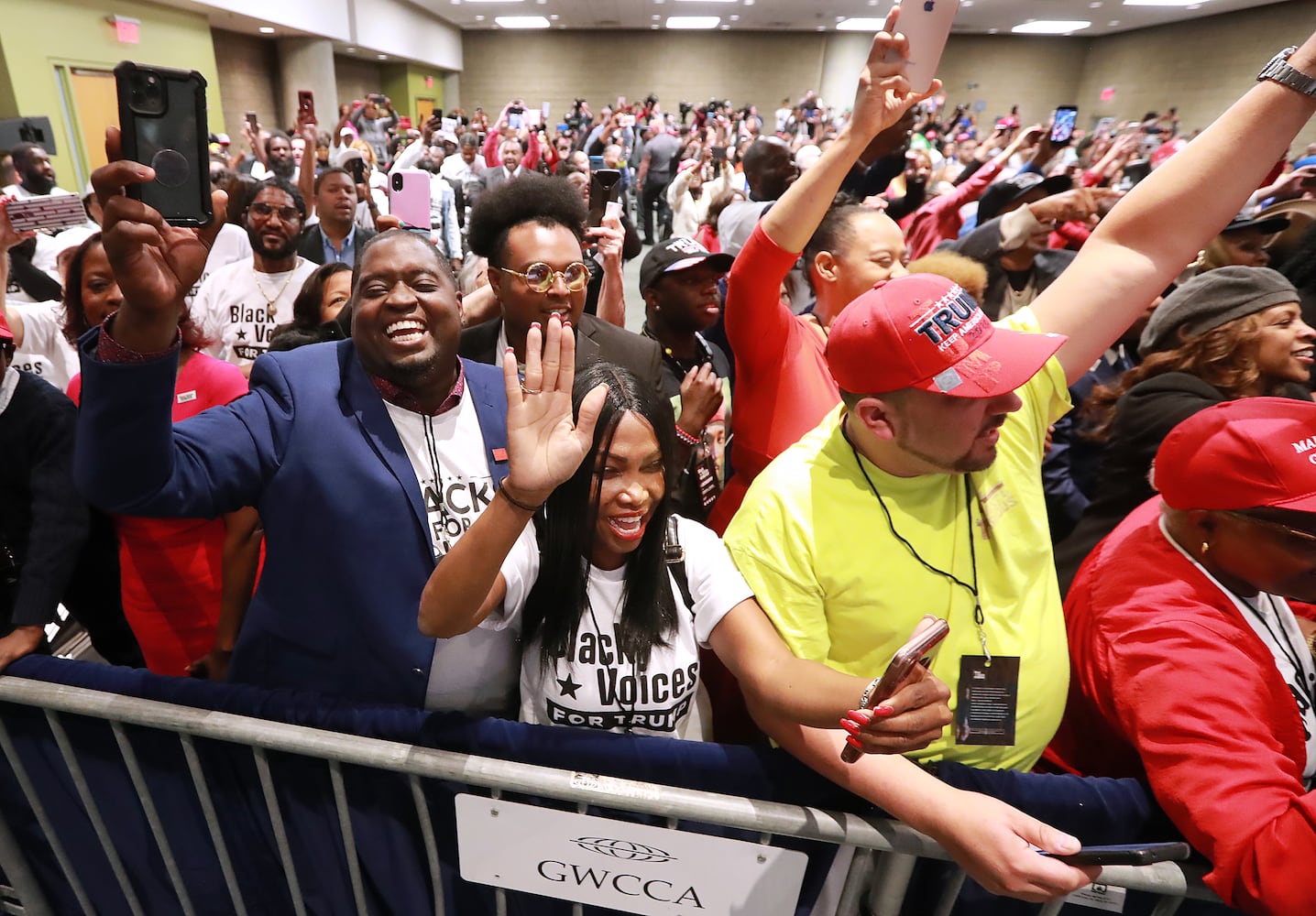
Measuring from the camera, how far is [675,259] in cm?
262

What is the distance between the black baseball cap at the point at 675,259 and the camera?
8.36 feet

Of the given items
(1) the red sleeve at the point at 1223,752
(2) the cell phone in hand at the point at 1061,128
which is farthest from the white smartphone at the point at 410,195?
(2) the cell phone in hand at the point at 1061,128

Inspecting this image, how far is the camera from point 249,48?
13742 mm

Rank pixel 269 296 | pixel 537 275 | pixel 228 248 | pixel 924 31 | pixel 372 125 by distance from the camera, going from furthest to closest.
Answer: pixel 372 125 → pixel 228 248 → pixel 269 296 → pixel 537 275 → pixel 924 31

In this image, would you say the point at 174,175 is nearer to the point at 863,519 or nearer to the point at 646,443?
the point at 646,443

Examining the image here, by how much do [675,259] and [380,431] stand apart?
156cm

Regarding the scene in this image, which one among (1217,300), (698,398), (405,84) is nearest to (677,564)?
(698,398)

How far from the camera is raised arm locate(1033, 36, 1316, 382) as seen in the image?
4.15 ft

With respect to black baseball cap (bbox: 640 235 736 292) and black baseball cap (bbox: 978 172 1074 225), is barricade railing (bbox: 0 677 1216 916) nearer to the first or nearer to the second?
black baseball cap (bbox: 640 235 736 292)

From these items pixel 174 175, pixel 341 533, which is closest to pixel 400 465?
pixel 341 533

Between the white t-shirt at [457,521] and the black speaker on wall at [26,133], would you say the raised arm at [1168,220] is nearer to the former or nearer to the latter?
the white t-shirt at [457,521]

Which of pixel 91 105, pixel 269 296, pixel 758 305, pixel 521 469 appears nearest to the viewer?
pixel 521 469

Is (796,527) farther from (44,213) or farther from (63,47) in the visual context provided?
(63,47)

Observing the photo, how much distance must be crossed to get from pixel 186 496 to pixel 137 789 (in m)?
0.66
